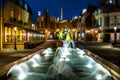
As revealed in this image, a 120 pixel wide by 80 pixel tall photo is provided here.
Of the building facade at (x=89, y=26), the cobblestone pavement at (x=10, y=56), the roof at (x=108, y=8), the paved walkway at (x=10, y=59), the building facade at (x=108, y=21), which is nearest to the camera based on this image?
the paved walkway at (x=10, y=59)

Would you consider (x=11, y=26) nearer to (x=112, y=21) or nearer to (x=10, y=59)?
(x=10, y=59)

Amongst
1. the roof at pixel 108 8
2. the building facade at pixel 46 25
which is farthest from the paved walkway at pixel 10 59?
the building facade at pixel 46 25

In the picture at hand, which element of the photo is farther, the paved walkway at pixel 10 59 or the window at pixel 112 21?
the window at pixel 112 21

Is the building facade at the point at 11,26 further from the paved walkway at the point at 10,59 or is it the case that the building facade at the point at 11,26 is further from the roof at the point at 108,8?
the roof at the point at 108,8

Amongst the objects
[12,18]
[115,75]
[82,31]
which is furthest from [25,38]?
[82,31]

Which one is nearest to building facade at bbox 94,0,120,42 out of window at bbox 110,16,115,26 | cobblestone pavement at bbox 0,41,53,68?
window at bbox 110,16,115,26

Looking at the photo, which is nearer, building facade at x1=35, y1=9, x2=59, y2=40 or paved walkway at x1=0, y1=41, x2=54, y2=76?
paved walkway at x1=0, y1=41, x2=54, y2=76

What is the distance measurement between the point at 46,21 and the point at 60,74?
7830 cm

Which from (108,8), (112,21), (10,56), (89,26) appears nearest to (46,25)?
(89,26)

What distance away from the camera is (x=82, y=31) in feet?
272

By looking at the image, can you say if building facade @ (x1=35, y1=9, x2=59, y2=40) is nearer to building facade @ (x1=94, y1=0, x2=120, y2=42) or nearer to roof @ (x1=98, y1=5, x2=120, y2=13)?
building facade @ (x1=94, y1=0, x2=120, y2=42)

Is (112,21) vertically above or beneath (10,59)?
above

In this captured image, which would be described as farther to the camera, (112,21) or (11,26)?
(112,21)

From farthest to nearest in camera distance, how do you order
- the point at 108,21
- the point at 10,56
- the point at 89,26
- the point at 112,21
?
the point at 89,26, the point at 108,21, the point at 112,21, the point at 10,56
